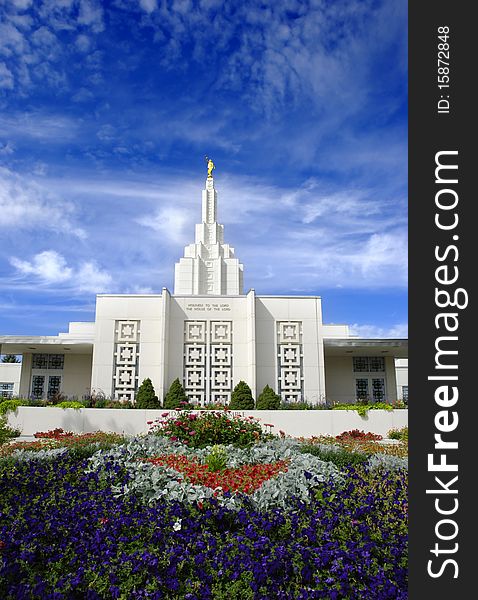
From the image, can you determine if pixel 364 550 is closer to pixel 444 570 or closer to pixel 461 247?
pixel 444 570

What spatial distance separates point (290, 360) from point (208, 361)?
347 cm

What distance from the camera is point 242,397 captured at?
61.5ft

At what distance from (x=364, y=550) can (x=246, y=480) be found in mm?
2347

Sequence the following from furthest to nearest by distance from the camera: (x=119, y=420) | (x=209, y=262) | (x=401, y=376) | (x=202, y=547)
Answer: (x=209, y=262)
(x=401, y=376)
(x=119, y=420)
(x=202, y=547)

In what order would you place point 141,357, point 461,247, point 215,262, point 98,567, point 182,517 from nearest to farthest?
point 461,247 < point 98,567 < point 182,517 < point 141,357 < point 215,262

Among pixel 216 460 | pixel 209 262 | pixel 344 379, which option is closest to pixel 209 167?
pixel 209 262

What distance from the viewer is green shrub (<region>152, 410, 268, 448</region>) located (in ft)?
31.0

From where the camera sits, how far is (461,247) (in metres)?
2.32

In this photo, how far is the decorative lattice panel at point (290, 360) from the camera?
66.0 feet

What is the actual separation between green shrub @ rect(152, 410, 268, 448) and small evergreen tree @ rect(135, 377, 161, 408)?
26.8 ft

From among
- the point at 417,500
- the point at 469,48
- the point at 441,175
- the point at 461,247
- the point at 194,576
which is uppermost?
the point at 469,48

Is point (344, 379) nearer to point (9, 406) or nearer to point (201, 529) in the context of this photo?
point (9, 406)

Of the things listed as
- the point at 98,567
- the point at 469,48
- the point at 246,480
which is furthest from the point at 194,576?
the point at 469,48

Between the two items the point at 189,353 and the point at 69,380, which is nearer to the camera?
the point at 189,353
